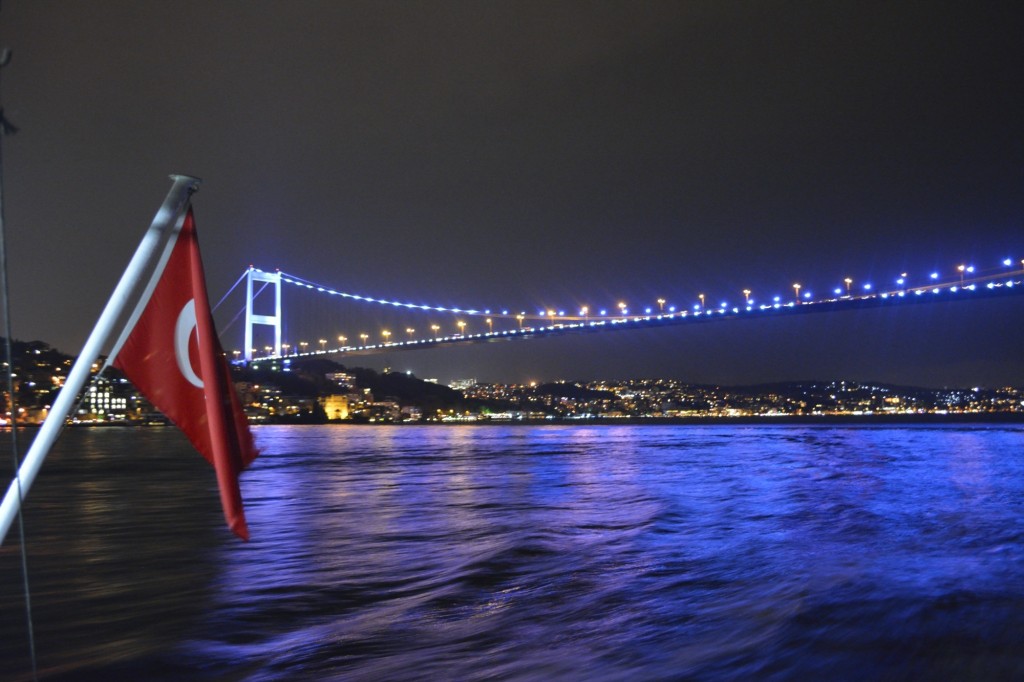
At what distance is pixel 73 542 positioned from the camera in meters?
8.32

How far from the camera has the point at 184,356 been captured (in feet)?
6.93

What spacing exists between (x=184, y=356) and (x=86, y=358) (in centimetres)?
29

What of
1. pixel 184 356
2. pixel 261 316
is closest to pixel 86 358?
pixel 184 356

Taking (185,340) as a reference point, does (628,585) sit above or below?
below

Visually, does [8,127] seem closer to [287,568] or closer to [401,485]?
[287,568]

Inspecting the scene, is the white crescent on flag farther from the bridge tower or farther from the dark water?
the bridge tower

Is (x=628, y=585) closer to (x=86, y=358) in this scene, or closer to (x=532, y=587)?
(x=532, y=587)

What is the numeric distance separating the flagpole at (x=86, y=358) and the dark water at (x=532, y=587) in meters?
2.06

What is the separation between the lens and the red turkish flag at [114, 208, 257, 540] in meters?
2.07

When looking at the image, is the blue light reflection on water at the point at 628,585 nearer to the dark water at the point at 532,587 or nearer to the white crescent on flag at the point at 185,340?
the dark water at the point at 532,587

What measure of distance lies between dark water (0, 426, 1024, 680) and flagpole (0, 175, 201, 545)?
2.06 metres

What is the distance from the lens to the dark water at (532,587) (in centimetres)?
393

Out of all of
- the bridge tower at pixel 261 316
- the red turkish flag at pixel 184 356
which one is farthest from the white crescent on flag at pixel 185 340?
the bridge tower at pixel 261 316

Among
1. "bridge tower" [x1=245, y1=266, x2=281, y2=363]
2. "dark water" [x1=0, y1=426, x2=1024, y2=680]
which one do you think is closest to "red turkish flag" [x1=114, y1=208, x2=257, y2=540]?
"dark water" [x1=0, y1=426, x2=1024, y2=680]
